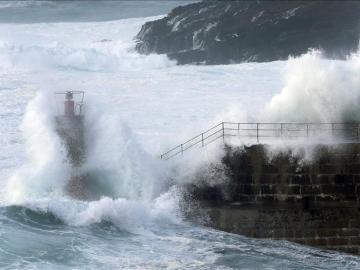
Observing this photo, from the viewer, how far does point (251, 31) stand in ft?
135

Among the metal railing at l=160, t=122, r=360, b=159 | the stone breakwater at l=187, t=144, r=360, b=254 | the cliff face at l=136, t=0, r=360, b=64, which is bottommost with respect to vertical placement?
the stone breakwater at l=187, t=144, r=360, b=254

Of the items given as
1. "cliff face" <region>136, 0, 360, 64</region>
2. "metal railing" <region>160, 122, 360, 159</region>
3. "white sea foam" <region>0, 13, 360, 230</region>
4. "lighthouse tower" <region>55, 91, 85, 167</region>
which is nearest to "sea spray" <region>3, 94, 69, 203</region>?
"white sea foam" <region>0, 13, 360, 230</region>

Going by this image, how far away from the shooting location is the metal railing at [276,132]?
16125 millimetres

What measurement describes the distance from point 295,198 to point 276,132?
1.65m

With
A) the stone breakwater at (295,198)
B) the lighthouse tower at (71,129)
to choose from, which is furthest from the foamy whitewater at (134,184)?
the stone breakwater at (295,198)

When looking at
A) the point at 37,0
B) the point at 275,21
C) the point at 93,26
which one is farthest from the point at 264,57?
the point at 37,0

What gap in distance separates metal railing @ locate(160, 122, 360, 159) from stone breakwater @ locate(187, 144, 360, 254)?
54cm

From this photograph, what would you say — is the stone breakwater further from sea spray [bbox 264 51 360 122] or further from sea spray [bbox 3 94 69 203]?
sea spray [bbox 3 94 69 203]

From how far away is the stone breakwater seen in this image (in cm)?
1515

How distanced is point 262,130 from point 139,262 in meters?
4.10

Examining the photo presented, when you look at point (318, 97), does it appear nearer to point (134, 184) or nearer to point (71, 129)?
point (134, 184)

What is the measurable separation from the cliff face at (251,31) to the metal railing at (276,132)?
66.8 feet

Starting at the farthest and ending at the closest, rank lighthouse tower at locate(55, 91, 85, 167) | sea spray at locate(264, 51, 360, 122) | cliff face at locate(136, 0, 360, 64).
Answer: cliff face at locate(136, 0, 360, 64), lighthouse tower at locate(55, 91, 85, 167), sea spray at locate(264, 51, 360, 122)

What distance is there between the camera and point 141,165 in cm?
1667
